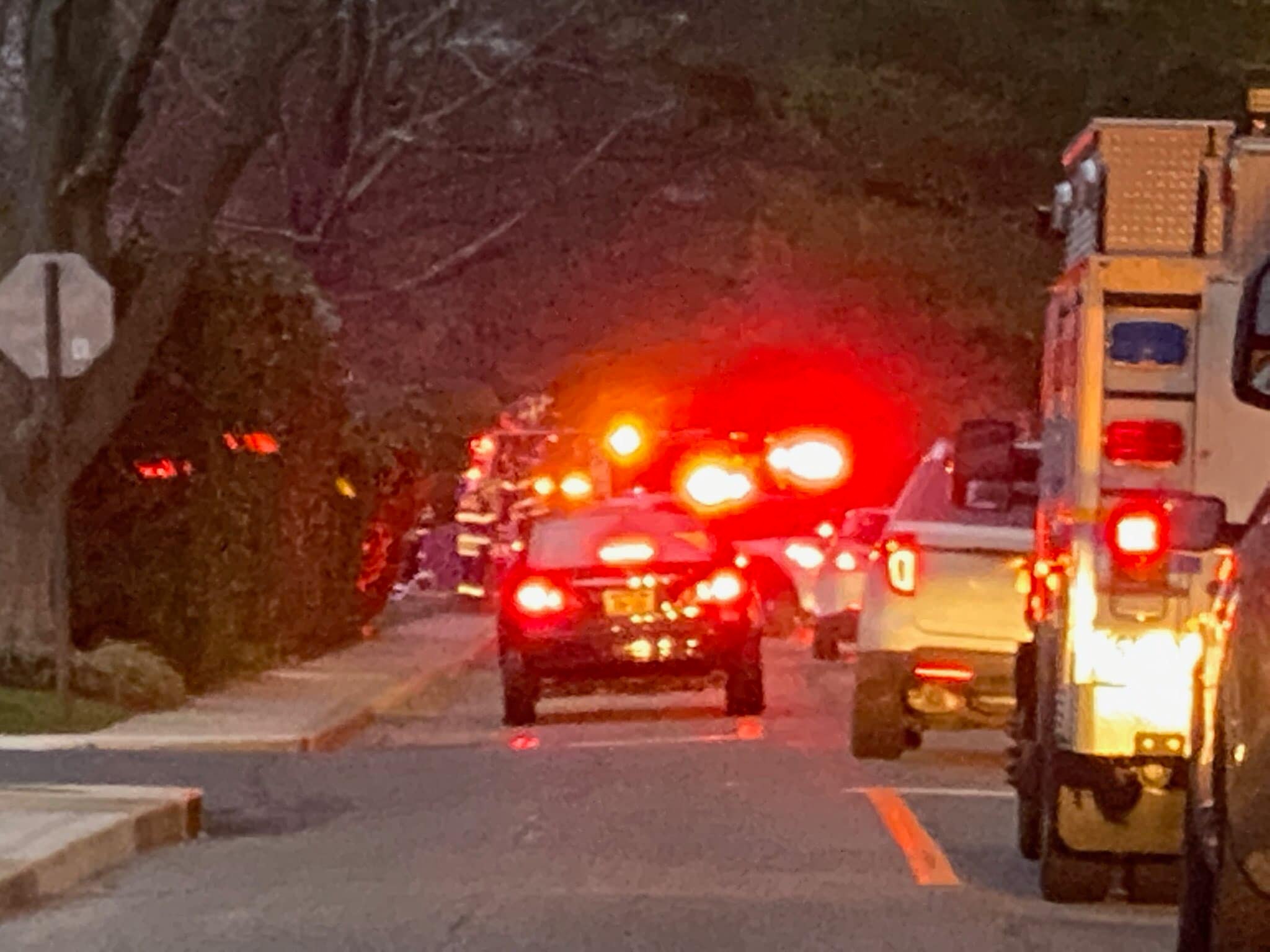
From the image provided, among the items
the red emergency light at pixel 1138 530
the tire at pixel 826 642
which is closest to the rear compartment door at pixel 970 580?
the red emergency light at pixel 1138 530

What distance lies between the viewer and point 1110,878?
11695 millimetres

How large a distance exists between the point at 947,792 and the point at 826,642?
1267cm

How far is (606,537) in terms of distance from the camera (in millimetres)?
21531

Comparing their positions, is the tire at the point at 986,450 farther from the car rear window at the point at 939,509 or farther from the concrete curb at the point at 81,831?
the concrete curb at the point at 81,831

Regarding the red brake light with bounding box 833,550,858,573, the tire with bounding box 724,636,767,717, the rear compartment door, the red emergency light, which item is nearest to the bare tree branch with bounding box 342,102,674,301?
the red brake light with bounding box 833,550,858,573

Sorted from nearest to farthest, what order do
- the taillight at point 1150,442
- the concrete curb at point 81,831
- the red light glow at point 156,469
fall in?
the taillight at point 1150,442
the concrete curb at point 81,831
the red light glow at point 156,469

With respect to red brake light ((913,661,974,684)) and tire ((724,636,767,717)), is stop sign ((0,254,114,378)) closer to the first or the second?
tire ((724,636,767,717))

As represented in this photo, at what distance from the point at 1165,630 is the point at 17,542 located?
12.5 metres

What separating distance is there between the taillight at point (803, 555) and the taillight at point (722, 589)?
35.2 feet

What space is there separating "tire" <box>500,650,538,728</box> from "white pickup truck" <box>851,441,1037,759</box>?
420 centimetres

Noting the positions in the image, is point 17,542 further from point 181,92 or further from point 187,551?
point 181,92

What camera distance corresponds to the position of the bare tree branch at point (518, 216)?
38.0m

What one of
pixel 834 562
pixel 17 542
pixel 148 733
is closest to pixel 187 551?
pixel 17 542

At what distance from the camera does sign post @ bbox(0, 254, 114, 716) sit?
19.7 meters
